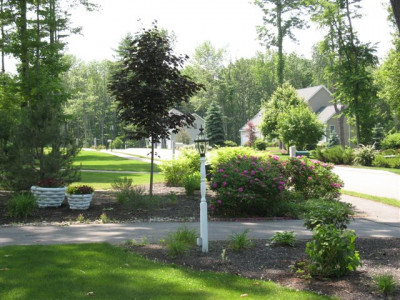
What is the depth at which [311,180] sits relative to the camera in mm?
12852

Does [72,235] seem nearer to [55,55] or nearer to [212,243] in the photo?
[212,243]

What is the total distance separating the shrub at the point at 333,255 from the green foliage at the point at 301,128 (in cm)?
3180

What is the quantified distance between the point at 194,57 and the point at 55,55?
188ft

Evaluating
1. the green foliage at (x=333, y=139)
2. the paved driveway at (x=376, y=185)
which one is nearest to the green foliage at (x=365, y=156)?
the paved driveway at (x=376, y=185)

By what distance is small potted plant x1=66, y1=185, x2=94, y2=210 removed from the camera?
1073 cm

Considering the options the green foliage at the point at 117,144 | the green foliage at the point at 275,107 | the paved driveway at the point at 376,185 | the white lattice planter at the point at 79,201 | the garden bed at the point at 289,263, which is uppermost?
the green foliage at the point at 275,107

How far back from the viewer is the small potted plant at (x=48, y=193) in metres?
10.9

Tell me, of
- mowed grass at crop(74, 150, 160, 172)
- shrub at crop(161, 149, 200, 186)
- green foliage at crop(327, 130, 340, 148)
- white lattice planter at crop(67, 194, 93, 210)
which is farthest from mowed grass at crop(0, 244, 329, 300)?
green foliage at crop(327, 130, 340, 148)

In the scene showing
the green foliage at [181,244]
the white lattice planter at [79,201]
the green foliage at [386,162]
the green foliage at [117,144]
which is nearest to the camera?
the green foliage at [181,244]

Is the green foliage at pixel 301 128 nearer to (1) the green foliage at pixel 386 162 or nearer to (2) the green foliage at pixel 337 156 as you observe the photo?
(2) the green foliage at pixel 337 156

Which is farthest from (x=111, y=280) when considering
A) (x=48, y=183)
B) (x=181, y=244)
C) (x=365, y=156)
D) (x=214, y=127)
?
(x=214, y=127)

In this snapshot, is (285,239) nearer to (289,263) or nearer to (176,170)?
(289,263)

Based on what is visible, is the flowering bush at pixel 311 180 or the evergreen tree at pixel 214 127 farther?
the evergreen tree at pixel 214 127

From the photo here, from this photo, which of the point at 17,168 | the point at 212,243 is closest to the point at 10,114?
the point at 17,168
